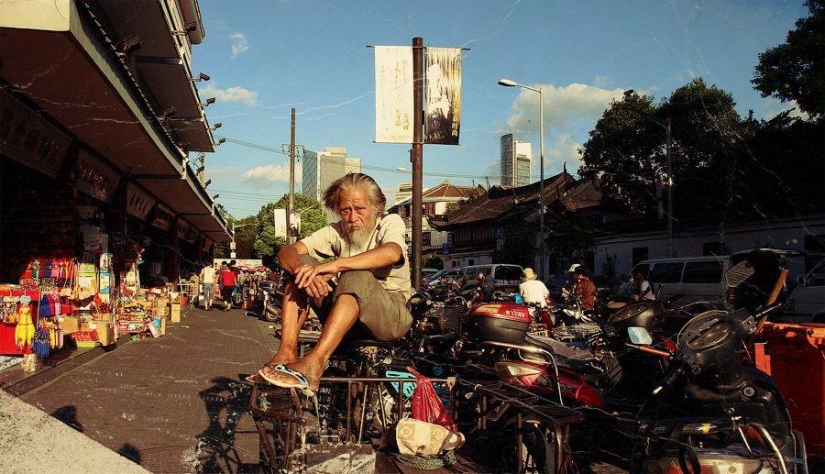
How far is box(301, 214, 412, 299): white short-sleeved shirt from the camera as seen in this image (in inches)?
136

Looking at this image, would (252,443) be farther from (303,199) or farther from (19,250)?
(303,199)

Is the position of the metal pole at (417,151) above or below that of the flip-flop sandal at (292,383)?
above

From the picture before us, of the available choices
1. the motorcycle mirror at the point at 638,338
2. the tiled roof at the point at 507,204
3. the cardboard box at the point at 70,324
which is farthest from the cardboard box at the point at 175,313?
the tiled roof at the point at 507,204

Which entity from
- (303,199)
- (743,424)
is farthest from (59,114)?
(303,199)

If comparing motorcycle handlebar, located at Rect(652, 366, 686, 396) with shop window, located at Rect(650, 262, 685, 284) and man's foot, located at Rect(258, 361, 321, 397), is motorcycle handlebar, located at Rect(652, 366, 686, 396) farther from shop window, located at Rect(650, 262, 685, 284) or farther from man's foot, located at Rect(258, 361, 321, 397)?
shop window, located at Rect(650, 262, 685, 284)

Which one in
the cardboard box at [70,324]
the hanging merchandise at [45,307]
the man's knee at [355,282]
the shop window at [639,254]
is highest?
the shop window at [639,254]

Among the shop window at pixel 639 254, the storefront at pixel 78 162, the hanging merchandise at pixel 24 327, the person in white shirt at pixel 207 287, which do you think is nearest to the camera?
the storefront at pixel 78 162

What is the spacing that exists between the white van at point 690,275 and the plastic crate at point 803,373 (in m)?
13.2

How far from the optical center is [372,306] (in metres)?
3.14

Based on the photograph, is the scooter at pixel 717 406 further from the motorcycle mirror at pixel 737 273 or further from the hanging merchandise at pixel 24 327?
the hanging merchandise at pixel 24 327

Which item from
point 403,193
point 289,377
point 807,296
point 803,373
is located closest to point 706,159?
point 807,296

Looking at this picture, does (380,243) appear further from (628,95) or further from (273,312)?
(628,95)

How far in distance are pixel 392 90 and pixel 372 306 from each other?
27.6 ft

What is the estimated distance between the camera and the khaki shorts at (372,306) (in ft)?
9.88
